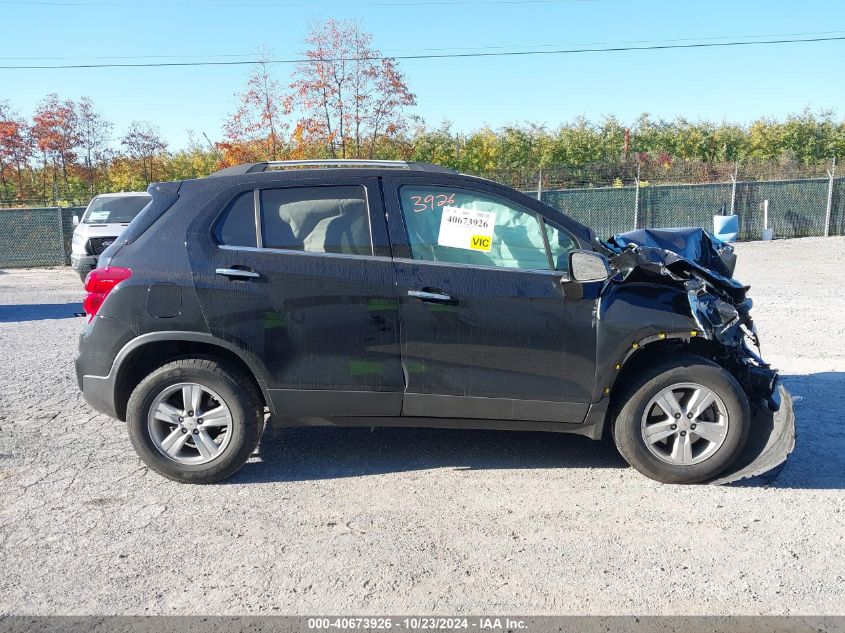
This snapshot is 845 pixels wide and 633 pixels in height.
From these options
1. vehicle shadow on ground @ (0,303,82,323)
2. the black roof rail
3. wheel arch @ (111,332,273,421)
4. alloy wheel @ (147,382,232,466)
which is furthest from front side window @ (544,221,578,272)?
vehicle shadow on ground @ (0,303,82,323)

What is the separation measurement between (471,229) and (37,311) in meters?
9.88

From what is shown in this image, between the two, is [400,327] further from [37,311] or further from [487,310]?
[37,311]

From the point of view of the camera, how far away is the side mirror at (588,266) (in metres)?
4.36

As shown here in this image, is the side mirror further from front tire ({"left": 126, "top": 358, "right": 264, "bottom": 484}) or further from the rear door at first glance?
front tire ({"left": 126, "top": 358, "right": 264, "bottom": 484})

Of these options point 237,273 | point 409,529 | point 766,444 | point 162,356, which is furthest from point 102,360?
point 766,444

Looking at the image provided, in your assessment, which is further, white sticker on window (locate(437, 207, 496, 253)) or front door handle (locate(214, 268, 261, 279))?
white sticker on window (locate(437, 207, 496, 253))

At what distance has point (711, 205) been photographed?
22.2 meters

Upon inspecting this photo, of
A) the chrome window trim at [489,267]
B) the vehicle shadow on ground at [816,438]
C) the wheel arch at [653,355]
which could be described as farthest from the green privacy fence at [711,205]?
the chrome window trim at [489,267]

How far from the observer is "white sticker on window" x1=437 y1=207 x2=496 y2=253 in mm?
4578

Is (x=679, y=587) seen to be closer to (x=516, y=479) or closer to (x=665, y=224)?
(x=516, y=479)

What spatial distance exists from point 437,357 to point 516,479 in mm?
950

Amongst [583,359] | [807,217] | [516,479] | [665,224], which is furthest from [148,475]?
[807,217]

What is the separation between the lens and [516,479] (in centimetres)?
471

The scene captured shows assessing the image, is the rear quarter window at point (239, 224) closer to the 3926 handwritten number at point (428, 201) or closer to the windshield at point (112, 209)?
the 3926 handwritten number at point (428, 201)
